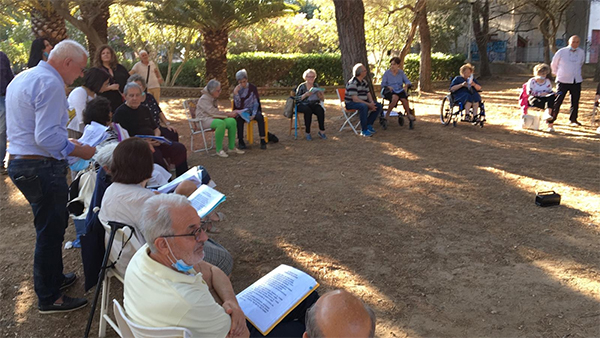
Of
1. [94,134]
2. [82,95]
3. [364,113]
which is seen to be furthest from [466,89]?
[94,134]

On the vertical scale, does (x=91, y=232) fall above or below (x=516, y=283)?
above

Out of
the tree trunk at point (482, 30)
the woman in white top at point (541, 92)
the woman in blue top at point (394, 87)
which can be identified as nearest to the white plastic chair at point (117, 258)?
the woman in blue top at point (394, 87)

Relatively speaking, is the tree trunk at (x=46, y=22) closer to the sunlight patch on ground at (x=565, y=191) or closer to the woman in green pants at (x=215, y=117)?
the woman in green pants at (x=215, y=117)

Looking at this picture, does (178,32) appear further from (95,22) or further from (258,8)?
(95,22)

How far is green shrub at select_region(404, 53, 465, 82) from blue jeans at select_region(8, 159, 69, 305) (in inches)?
747

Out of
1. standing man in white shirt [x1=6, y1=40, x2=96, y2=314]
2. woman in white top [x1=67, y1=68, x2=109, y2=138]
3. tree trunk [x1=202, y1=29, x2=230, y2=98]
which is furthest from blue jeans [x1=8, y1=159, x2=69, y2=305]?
tree trunk [x1=202, y1=29, x2=230, y2=98]

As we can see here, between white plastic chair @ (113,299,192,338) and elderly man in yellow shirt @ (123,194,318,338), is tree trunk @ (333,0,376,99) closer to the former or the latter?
elderly man in yellow shirt @ (123,194,318,338)

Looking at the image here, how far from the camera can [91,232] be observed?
3.06m

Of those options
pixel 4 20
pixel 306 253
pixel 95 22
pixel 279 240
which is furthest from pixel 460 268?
pixel 4 20

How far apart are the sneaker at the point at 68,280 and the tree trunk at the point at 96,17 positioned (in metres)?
9.73

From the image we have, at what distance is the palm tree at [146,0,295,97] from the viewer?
15.1 metres

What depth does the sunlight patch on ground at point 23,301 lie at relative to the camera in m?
3.40

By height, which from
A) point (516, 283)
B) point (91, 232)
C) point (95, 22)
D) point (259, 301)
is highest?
point (95, 22)

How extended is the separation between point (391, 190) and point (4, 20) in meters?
13.8
